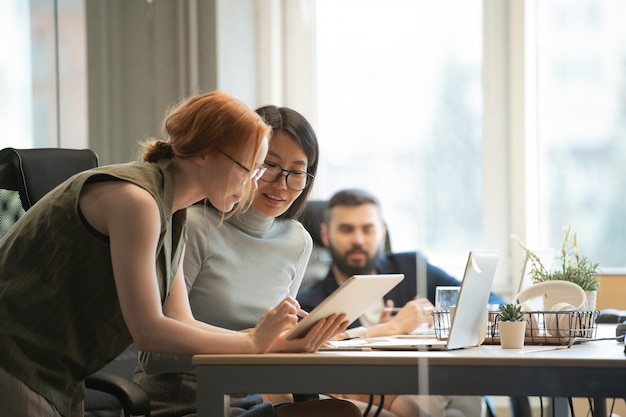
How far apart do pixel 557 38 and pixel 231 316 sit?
2198 mm

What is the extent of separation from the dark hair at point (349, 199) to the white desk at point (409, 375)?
153 centimetres

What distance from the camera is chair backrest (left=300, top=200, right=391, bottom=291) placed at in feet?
8.75

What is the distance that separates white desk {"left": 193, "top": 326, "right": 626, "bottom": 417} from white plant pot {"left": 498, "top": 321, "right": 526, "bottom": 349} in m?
0.21

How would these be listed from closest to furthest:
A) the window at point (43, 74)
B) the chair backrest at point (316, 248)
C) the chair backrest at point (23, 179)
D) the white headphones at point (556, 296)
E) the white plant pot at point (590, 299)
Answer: the white headphones at point (556, 296)
the white plant pot at point (590, 299)
the chair backrest at point (23, 179)
the chair backrest at point (316, 248)
the window at point (43, 74)

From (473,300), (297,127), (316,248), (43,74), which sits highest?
(43,74)

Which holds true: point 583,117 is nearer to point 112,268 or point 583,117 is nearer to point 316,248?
point 316,248

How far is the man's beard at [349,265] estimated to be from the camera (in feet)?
9.27

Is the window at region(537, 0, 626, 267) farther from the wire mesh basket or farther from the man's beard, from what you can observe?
the wire mesh basket

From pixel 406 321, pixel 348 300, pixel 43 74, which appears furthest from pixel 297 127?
pixel 43 74

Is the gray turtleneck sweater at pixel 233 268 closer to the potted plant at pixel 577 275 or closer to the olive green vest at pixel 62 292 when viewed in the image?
the olive green vest at pixel 62 292

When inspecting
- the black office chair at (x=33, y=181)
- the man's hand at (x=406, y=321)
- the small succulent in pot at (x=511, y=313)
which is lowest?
the man's hand at (x=406, y=321)

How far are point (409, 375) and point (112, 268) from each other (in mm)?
460

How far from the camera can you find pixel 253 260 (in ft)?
5.86

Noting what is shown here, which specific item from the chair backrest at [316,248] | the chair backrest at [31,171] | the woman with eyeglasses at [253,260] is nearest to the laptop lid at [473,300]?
the woman with eyeglasses at [253,260]
